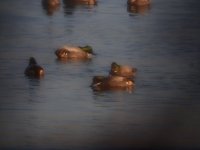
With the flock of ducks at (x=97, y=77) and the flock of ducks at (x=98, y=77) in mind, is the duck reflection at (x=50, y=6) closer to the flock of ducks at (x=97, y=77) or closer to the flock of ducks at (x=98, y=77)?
the flock of ducks at (x=98, y=77)

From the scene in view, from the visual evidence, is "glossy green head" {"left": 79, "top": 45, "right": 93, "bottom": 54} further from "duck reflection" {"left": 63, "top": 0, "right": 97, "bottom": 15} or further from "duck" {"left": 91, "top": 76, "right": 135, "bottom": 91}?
"duck reflection" {"left": 63, "top": 0, "right": 97, "bottom": 15}

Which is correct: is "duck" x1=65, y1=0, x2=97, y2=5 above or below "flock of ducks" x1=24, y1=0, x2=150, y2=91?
above

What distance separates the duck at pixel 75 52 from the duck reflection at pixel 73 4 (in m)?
1.76

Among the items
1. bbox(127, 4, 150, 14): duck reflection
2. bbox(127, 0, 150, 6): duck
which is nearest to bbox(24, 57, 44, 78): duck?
bbox(127, 4, 150, 14): duck reflection

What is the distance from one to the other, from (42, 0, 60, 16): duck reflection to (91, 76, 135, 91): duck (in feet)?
9.13

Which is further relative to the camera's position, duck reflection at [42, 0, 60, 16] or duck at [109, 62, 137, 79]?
duck reflection at [42, 0, 60, 16]

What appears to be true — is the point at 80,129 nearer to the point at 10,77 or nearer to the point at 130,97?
the point at 130,97

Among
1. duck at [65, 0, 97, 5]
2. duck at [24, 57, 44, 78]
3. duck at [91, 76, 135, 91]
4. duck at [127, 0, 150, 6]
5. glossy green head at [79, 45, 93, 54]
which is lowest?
duck at [91, 76, 135, 91]

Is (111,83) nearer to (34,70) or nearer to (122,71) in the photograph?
(122,71)

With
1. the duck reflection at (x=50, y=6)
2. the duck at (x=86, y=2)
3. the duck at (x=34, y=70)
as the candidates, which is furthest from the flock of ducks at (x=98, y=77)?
the duck at (x=86, y=2)

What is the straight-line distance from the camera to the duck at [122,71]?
6366 mm

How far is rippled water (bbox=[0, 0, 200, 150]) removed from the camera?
5.86 ft

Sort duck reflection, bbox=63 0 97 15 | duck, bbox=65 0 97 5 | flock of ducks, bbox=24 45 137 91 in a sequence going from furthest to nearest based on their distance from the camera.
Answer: duck, bbox=65 0 97 5, duck reflection, bbox=63 0 97 15, flock of ducks, bbox=24 45 137 91

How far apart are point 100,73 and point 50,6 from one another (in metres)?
2.65
